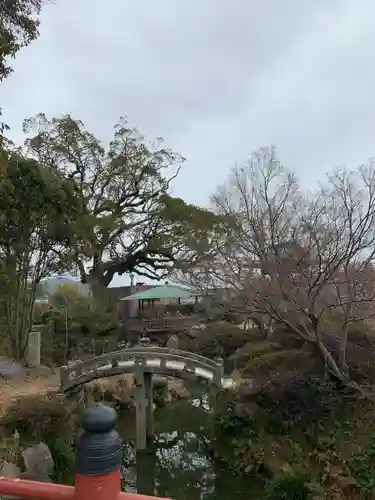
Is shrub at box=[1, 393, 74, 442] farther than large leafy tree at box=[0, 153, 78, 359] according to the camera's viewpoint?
No

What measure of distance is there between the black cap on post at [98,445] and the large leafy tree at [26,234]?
8.35 metres

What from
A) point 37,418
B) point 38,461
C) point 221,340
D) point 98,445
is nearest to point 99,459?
point 98,445

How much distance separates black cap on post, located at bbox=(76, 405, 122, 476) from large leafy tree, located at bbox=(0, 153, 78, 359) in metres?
8.35

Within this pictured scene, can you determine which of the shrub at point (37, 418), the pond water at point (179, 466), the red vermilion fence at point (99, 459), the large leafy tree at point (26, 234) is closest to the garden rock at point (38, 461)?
the shrub at point (37, 418)

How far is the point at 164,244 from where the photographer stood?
20.0 meters

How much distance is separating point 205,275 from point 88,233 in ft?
20.8

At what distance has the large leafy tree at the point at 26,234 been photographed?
34.7 ft

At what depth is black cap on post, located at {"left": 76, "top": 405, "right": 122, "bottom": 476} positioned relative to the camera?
133 centimetres

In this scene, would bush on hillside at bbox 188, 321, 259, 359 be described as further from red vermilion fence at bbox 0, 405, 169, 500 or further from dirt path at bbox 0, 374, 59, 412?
red vermilion fence at bbox 0, 405, 169, 500

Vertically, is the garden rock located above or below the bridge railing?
below

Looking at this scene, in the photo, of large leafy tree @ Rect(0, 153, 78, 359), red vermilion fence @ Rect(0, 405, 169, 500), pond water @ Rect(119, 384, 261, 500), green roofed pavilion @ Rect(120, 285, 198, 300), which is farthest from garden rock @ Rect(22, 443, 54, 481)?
green roofed pavilion @ Rect(120, 285, 198, 300)

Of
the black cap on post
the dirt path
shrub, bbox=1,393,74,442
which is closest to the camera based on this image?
the black cap on post

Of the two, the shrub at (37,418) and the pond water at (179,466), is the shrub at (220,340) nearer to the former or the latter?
the pond water at (179,466)

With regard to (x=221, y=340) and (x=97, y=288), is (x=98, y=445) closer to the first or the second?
(x=221, y=340)
